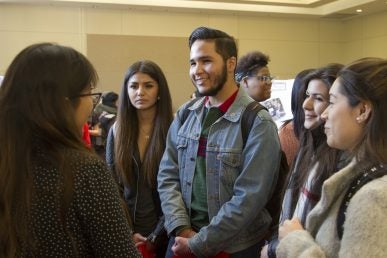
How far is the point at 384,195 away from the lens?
3.46 ft

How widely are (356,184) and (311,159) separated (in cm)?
59

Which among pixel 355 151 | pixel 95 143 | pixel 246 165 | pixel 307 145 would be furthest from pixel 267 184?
pixel 95 143

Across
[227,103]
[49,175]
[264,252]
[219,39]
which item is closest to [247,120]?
[227,103]

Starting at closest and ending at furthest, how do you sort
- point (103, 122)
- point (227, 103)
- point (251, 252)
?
point (251, 252) → point (227, 103) → point (103, 122)

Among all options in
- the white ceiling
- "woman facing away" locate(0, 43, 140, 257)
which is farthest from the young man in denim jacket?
the white ceiling

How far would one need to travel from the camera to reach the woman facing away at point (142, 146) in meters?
2.40

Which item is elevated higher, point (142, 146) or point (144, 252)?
point (142, 146)

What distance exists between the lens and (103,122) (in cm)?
493

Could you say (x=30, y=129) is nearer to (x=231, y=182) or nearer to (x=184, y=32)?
(x=231, y=182)

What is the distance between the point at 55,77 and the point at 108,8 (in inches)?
274

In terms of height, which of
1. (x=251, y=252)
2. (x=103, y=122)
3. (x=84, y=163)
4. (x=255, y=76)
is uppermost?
(x=255, y=76)

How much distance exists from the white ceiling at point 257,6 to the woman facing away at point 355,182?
6584 mm

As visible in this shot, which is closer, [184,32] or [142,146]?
[142,146]

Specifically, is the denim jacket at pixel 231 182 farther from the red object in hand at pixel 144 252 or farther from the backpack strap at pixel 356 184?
the backpack strap at pixel 356 184
